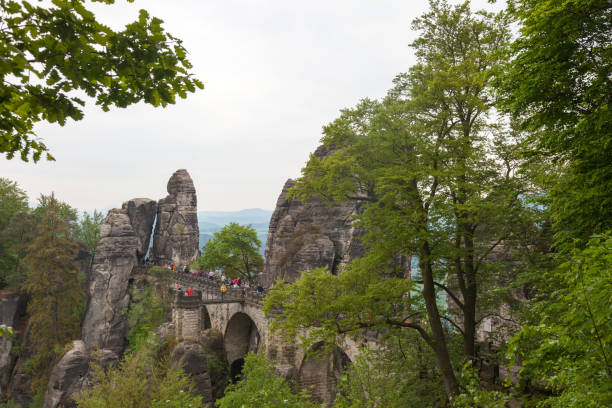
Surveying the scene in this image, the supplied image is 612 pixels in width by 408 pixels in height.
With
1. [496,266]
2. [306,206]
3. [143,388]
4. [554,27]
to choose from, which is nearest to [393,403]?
[496,266]

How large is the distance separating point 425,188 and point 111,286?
1293 inches

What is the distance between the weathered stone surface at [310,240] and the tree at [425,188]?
17852 mm

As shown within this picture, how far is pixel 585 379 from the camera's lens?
3.92 meters

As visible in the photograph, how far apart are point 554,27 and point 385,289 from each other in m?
6.94

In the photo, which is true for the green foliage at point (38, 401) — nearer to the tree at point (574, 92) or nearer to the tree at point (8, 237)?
the tree at point (8, 237)

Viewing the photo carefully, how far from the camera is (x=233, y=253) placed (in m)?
42.6

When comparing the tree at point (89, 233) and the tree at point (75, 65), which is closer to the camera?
the tree at point (75, 65)

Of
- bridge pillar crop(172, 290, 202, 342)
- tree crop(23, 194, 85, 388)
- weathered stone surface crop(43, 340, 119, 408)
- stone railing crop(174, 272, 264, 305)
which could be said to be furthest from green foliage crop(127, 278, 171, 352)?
bridge pillar crop(172, 290, 202, 342)

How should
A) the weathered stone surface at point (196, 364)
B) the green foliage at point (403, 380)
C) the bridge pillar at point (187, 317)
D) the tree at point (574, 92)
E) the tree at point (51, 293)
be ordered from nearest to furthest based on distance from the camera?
the tree at point (574, 92), the green foliage at point (403, 380), the weathered stone surface at point (196, 364), the bridge pillar at point (187, 317), the tree at point (51, 293)

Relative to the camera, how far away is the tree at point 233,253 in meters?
41.9

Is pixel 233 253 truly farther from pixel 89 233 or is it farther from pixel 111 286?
pixel 89 233

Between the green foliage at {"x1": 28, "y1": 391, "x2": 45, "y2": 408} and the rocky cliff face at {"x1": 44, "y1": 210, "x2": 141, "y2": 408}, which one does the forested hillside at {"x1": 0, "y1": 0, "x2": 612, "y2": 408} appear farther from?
the rocky cliff face at {"x1": 44, "y1": 210, "x2": 141, "y2": 408}

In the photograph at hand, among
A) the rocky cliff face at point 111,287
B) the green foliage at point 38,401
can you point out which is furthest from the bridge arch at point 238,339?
the green foliage at point 38,401

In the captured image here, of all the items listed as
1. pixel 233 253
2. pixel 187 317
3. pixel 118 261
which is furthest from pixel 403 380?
pixel 233 253
